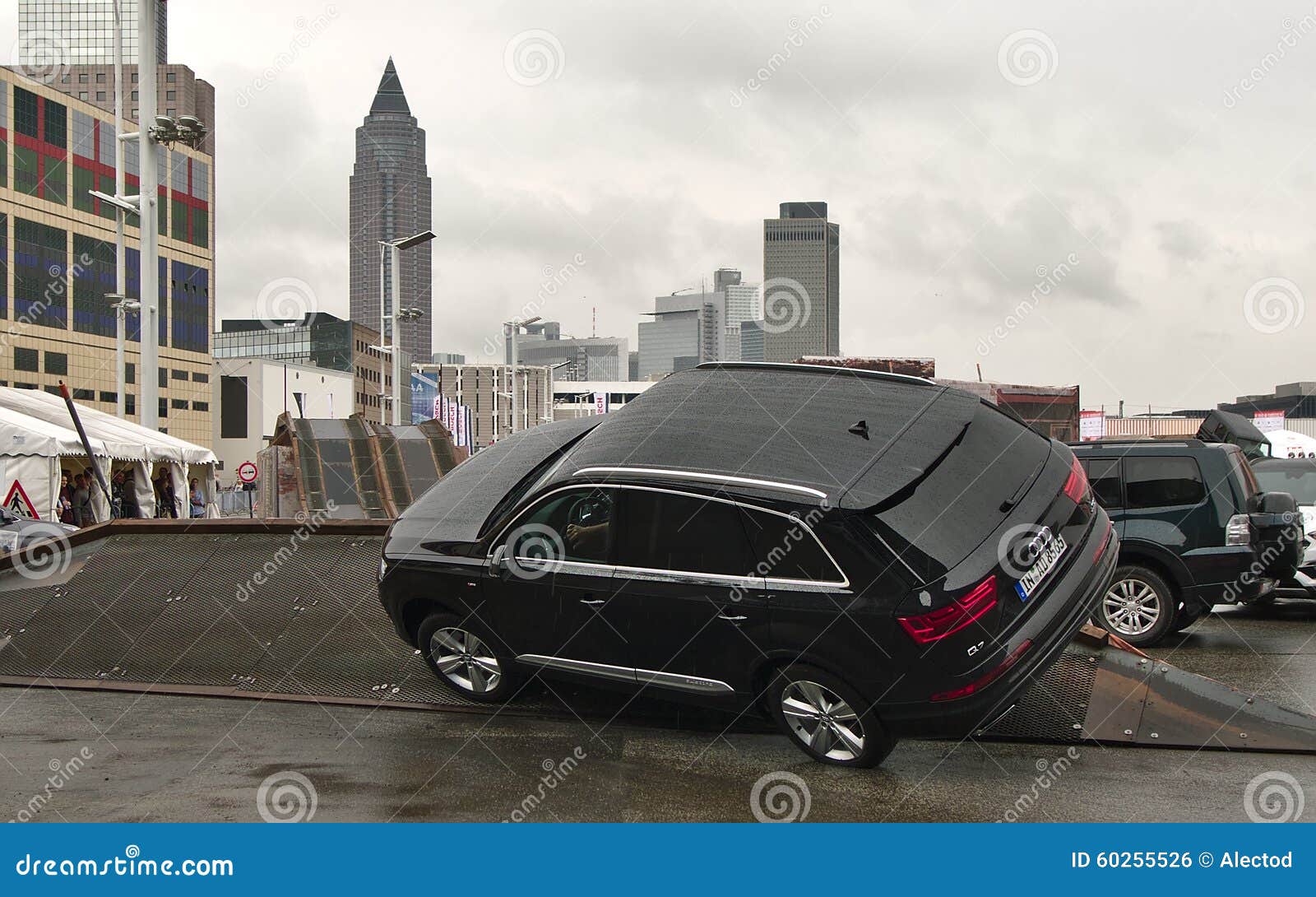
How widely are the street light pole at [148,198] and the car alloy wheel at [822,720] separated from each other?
1489 centimetres

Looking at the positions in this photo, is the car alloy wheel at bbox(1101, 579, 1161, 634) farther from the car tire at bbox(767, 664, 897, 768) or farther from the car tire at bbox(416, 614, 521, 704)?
the car tire at bbox(416, 614, 521, 704)

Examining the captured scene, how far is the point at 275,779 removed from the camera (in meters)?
5.73

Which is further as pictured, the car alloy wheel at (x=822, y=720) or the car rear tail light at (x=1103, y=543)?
the car rear tail light at (x=1103, y=543)

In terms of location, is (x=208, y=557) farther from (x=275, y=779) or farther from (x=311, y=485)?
(x=311, y=485)

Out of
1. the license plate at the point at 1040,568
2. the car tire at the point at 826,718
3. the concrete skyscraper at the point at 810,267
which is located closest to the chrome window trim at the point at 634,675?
the car tire at the point at 826,718

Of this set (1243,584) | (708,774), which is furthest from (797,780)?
(1243,584)

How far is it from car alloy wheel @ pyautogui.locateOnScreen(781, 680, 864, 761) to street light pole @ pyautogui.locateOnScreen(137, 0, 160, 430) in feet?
48.8

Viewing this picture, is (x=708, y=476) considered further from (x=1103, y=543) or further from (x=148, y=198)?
(x=148, y=198)

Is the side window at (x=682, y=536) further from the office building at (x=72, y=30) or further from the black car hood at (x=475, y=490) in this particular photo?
the office building at (x=72, y=30)

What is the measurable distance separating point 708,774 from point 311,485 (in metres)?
18.5

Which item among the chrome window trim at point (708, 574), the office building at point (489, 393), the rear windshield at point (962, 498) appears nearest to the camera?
the rear windshield at point (962, 498)

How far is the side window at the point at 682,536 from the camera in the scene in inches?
230

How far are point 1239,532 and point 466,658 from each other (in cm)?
674

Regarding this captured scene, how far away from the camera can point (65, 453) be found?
21422mm
